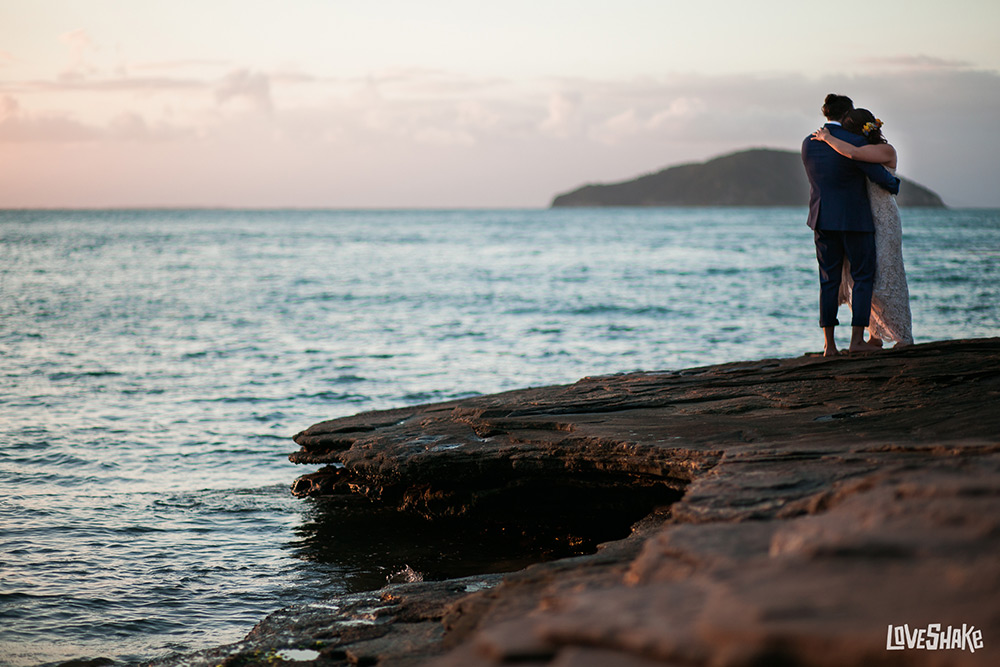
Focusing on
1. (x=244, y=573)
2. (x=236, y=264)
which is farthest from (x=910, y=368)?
(x=236, y=264)

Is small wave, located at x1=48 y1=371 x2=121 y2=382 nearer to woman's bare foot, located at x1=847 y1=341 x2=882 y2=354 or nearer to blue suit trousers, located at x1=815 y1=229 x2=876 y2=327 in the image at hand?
blue suit trousers, located at x1=815 y1=229 x2=876 y2=327

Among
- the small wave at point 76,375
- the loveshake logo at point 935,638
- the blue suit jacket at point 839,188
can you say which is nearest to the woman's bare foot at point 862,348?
the blue suit jacket at point 839,188

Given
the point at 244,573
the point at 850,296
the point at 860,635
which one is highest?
the point at 850,296

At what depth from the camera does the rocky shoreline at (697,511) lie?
2641mm

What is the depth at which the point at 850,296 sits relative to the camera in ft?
26.7

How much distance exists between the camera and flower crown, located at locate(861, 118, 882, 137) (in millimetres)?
7527

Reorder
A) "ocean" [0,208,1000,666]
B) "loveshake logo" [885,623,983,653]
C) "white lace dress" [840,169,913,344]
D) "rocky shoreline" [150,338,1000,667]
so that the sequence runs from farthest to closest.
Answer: "white lace dress" [840,169,913,344]
"ocean" [0,208,1000,666]
"rocky shoreline" [150,338,1000,667]
"loveshake logo" [885,623,983,653]

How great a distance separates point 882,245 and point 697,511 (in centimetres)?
502

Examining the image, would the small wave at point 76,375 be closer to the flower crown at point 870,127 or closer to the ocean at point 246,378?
the ocean at point 246,378

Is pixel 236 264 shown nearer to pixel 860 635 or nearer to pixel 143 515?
pixel 143 515

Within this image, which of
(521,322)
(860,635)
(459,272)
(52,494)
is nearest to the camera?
(860,635)

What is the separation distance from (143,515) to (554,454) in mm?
4408

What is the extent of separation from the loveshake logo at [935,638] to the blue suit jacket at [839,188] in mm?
5749

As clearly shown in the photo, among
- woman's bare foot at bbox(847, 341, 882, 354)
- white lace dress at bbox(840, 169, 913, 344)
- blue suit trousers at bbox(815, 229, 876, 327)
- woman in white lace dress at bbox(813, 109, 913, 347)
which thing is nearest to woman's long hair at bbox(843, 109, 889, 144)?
woman in white lace dress at bbox(813, 109, 913, 347)
